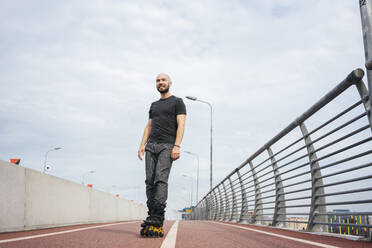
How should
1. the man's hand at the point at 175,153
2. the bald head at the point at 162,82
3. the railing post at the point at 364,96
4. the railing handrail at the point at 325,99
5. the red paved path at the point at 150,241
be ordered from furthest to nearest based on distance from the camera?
the bald head at the point at 162,82
the man's hand at the point at 175,153
the railing handrail at the point at 325,99
the railing post at the point at 364,96
the red paved path at the point at 150,241

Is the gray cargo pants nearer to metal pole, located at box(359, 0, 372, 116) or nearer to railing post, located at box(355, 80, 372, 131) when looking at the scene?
railing post, located at box(355, 80, 372, 131)

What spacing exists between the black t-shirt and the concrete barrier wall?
81.2 inches

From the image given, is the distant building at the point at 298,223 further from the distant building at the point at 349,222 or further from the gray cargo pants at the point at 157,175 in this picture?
the gray cargo pants at the point at 157,175

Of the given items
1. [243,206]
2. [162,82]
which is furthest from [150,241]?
[243,206]

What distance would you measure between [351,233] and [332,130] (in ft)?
4.17

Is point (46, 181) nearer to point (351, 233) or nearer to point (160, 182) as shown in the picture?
point (160, 182)

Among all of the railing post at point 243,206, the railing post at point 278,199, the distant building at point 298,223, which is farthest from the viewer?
the railing post at point 243,206

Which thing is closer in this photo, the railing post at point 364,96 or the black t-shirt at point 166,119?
the railing post at point 364,96

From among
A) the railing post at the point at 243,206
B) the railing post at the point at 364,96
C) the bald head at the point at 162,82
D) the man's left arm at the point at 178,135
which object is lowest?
the railing post at the point at 243,206

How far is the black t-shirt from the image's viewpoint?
469cm

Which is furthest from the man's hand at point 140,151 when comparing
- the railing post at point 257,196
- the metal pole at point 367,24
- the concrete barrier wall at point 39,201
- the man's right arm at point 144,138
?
the railing post at point 257,196

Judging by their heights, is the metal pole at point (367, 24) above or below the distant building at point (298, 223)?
above

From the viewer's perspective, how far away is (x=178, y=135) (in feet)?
15.3

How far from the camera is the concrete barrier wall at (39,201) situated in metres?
4.92
